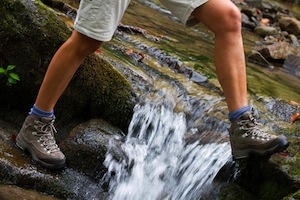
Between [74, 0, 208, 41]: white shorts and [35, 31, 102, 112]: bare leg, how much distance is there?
0.13m

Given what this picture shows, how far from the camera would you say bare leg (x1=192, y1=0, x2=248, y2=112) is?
9.74 ft

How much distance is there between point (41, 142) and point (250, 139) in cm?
149

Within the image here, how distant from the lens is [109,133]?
3.80 m

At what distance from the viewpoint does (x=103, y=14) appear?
9.55 ft

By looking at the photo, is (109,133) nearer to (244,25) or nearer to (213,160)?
(213,160)

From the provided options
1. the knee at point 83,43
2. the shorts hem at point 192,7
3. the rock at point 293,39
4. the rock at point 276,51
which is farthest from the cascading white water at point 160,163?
the rock at point 293,39

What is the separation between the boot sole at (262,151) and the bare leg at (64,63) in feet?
3.97

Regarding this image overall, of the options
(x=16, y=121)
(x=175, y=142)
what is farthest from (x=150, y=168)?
(x=16, y=121)

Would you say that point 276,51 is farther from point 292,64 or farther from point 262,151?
point 262,151

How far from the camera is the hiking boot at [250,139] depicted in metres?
3.02

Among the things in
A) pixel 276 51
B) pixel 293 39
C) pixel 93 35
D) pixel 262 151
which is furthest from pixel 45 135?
pixel 293 39

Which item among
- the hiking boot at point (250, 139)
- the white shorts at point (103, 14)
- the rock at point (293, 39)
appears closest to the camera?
the white shorts at point (103, 14)

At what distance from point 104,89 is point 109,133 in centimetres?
43

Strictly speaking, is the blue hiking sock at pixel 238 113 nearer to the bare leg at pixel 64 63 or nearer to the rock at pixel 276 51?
the bare leg at pixel 64 63
